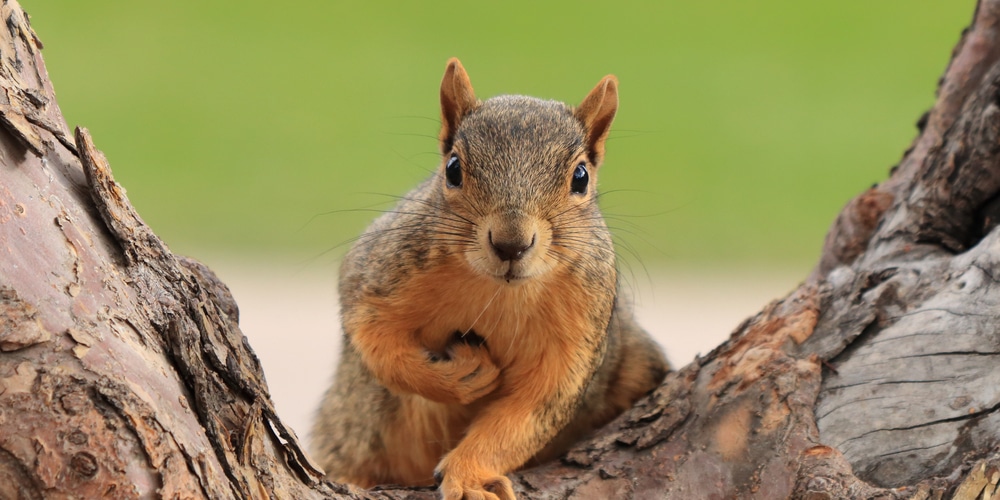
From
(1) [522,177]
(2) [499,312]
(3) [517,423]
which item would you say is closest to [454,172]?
(1) [522,177]

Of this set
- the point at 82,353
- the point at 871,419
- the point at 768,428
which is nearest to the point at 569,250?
the point at 768,428

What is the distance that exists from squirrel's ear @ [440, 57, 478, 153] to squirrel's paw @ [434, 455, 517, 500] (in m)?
0.59

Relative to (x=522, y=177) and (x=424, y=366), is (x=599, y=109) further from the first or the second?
(x=424, y=366)

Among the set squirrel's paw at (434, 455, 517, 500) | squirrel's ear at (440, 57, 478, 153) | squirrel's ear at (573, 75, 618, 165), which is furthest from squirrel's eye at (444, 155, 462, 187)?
squirrel's paw at (434, 455, 517, 500)

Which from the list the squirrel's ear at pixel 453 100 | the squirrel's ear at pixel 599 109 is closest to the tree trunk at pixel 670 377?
the squirrel's ear at pixel 599 109

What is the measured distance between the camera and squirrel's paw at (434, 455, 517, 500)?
5.15 feet

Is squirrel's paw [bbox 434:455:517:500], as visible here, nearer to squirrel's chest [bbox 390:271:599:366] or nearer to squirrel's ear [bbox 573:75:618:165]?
squirrel's chest [bbox 390:271:599:366]

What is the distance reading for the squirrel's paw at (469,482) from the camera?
61.8 inches

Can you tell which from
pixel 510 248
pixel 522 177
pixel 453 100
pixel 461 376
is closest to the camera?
pixel 510 248

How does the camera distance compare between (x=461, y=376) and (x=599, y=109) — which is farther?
(x=599, y=109)

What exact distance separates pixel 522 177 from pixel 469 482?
0.51m

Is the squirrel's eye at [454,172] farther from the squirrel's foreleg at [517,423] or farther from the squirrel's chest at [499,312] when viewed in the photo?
the squirrel's foreleg at [517,423]

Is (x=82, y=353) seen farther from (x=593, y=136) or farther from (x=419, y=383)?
(x=593, y=136)

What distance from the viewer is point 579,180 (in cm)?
176
